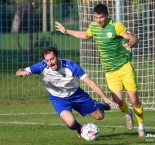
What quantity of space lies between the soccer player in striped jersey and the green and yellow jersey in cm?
82

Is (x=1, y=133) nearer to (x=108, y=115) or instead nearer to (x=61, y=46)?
(x=108, y=115)

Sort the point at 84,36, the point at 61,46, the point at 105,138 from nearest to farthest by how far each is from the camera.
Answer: the point at 105,138
the point at 84,36
the point at 61,46

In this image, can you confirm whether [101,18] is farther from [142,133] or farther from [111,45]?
[142,133]

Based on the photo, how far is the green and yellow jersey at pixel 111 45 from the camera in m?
13.3

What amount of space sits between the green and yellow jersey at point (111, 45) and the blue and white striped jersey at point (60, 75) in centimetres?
101

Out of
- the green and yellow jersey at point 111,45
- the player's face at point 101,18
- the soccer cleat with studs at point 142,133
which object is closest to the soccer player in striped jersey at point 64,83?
the soccer cleat with studs at point 142,133

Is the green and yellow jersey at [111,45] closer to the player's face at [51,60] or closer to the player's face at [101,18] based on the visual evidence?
the player's face at [101,18]

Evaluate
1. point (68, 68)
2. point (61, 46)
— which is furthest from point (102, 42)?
point (61, 46)

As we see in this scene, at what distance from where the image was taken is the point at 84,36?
13.9 m

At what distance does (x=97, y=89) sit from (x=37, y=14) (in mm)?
11967

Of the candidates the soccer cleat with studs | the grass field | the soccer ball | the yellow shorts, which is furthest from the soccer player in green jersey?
the soccer ball

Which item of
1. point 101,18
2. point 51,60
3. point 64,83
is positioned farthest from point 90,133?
point 101,18

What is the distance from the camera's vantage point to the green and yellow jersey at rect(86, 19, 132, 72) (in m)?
13.3

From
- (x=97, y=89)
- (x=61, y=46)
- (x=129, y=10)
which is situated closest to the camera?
(x=97, y=89)
